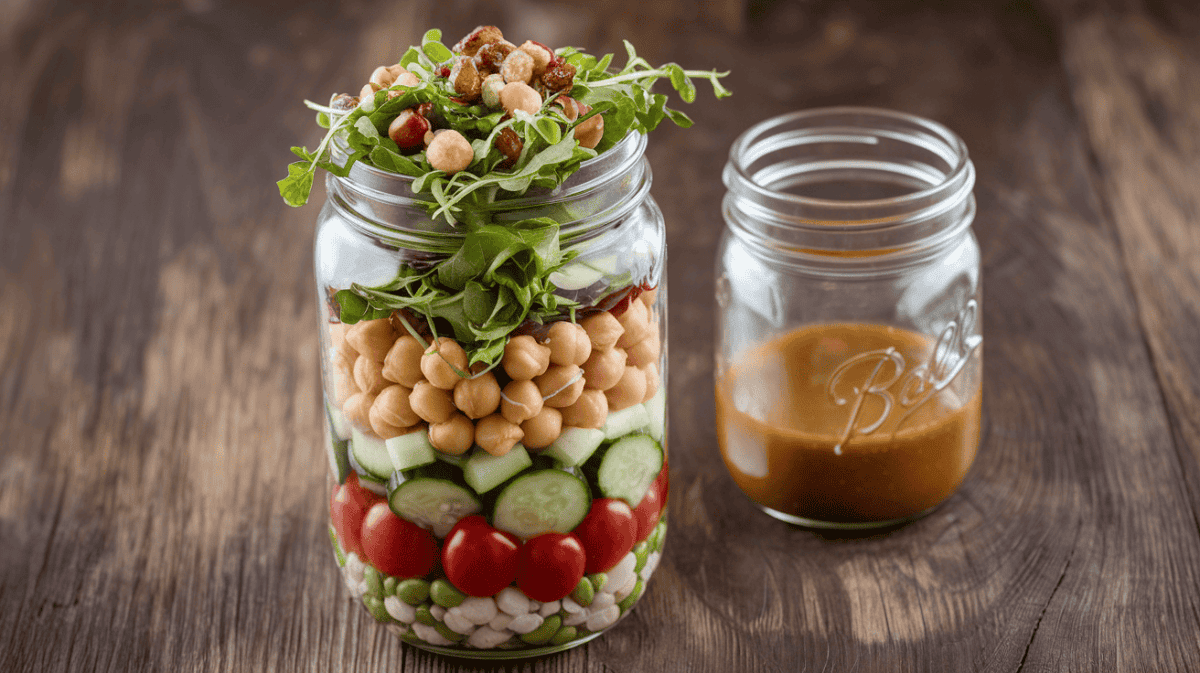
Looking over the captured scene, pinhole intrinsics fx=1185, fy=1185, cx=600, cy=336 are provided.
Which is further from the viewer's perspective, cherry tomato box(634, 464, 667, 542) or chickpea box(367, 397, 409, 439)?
cherry tomato box(634, 464, 667, 542)

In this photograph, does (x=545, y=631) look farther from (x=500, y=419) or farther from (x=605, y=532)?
(x=500, y=419)

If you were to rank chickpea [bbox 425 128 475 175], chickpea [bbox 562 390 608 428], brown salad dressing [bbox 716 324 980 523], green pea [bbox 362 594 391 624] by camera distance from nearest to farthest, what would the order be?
chickpea [bbox 425 128 475 175]
chickpea [bbox 562 390 608 428]
green pea [bbox 362 594 391 624]
brown salad dressing [bbox 716 324 980 523]

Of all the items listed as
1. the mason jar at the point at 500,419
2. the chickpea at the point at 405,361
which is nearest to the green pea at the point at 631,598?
the mason jar at the point at 500,419

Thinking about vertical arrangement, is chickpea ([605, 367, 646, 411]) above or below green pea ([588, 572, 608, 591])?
above

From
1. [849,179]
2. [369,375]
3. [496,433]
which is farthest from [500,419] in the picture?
[849,179]

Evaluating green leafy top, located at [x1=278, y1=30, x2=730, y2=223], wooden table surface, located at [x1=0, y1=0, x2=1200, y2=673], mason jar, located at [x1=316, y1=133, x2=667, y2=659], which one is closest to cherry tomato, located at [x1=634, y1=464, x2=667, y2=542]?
mason jar, located at [x1=316, y1=133, x2=667, y2=659]

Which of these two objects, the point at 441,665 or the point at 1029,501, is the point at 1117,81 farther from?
the point at 441,665

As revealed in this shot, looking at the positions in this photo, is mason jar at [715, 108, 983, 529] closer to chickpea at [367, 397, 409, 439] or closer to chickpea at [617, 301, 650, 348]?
chickpea at [617, 301, 650, 348]

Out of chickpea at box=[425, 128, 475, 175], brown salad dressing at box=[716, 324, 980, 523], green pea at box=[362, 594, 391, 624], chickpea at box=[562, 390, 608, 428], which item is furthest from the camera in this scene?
brown salad dressing at box=[716, 324, 980, 523]
